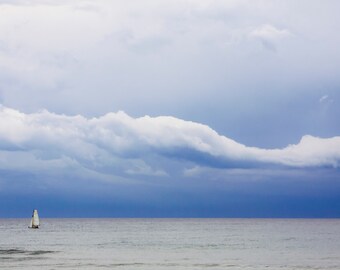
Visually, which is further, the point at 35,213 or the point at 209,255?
the point at 35,213

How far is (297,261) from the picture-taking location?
70.4 m

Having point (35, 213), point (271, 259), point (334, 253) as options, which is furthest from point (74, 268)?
point (35, 213)

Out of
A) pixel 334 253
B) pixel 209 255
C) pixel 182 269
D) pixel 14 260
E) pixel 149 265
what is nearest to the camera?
pixel 182 269

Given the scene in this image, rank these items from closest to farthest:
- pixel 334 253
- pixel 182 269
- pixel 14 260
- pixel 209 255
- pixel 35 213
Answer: pixel 182 269
pixel 14 260
pixel 209 255
pixel 334 253
pixel 35 213

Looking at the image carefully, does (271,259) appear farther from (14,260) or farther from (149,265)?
(14,260)

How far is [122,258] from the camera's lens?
73750 mm

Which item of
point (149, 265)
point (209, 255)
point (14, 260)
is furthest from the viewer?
point (209, 255)

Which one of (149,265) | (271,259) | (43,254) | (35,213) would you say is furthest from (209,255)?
(35,213)

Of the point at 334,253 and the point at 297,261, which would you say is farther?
the point at 334,253

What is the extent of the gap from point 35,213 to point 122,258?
107 m

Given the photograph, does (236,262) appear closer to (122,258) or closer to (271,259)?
(271,259)

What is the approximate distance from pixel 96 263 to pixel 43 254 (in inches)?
620

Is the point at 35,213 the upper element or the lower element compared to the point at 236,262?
upper

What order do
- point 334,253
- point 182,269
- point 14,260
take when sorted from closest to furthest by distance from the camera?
point 182,269 → point 14,260 → point 334,253
